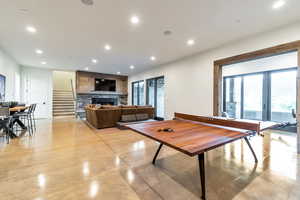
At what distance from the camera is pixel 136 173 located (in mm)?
2129

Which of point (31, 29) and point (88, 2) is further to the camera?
point (31, 29)

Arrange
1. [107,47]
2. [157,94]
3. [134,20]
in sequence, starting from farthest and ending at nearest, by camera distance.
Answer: [157,94], [107,47], [134,20]

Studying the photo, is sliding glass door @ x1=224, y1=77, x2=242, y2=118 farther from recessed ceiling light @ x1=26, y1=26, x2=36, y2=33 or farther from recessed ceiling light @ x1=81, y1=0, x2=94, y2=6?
recessed ceiling light @ x1=26, y1=26, x2=36, y2=33

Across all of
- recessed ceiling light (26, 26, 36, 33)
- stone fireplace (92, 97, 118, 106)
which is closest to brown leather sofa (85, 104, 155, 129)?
recessed ceiling light (26, 26, 36, 33)

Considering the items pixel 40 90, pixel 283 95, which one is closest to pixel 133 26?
pixel 283 95

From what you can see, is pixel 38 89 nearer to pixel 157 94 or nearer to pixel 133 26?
pixel 157 94

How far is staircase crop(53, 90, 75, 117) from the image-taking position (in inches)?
337

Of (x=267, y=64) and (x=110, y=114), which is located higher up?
(x=267, y=64)

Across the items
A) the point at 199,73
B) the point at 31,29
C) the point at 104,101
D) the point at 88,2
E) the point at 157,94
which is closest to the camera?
the point at 88,2

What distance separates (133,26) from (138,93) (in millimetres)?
6199

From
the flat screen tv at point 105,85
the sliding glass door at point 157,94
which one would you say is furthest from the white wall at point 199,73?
the flat screen tv at point 105,85

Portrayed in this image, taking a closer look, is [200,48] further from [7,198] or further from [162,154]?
[7,198]

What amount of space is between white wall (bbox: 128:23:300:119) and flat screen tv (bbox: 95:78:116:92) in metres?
3.63

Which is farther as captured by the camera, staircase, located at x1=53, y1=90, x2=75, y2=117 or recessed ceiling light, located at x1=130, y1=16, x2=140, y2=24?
staircase, located at x1=53, y1=90, x2=75, y2=117
